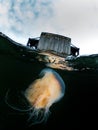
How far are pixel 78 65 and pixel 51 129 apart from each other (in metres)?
1.15

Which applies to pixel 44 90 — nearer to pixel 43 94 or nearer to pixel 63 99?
pixel 43 94

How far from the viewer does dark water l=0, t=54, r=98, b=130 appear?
296 centimetres

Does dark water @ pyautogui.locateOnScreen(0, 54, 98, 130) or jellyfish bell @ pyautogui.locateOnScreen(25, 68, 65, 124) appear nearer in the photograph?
dark water @ pyautogui.locateOnScreen(0, 54, 98, 130)

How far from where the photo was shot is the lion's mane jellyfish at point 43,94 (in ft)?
10.0

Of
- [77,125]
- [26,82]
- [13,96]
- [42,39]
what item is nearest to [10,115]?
[13,96]

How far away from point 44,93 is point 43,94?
0.08 feet

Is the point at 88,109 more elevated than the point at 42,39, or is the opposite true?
the point at 42,39

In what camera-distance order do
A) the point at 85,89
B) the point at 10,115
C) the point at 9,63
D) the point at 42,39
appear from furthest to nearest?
1. the point at 42,39
2. the point at 85,89
3. the point at 9,63
4. the point at 10,115

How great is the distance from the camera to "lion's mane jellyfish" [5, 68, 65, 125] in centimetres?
305

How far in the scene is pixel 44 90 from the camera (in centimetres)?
331

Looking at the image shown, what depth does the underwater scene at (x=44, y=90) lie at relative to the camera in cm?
300

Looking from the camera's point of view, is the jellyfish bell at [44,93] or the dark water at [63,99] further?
the jellyfish bell at [44,93]

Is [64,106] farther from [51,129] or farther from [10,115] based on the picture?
[10,115]

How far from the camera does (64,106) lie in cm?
321
